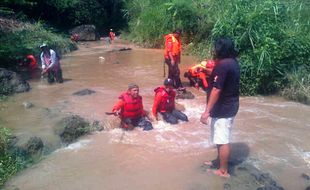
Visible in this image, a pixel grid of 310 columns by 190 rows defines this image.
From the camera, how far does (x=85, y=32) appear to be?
22.5m

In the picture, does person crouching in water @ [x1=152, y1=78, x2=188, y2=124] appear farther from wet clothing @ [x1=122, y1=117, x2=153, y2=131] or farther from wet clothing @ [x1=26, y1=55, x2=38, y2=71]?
wet clothing @ [x1=26, y1=55, x2=38, y2=71]

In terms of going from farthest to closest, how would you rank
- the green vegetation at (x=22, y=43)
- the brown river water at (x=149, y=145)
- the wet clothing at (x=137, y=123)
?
the green vegetation at (x=22, y=43), the wet clothing at (x=137, y=123), the brown river water at (x=149, y=145)

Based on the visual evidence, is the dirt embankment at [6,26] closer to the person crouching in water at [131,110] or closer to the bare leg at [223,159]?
the person crouching in water at [131,110]

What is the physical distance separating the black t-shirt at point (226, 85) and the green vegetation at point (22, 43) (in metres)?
8.64

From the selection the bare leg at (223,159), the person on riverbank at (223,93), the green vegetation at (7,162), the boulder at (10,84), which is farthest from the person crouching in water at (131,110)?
the boulder at (10,84)

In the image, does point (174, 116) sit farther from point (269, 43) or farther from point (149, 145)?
point (269, 43)

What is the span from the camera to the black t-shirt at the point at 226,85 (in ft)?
17.8

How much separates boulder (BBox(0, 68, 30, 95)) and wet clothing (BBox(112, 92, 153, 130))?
3.96 m

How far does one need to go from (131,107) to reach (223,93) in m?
2.93

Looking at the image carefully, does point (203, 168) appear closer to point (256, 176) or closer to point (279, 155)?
point (256, 176)

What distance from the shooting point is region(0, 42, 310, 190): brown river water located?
20.1ft

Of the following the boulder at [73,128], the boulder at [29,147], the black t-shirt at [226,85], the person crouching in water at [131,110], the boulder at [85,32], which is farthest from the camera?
the boulder at [85,32]

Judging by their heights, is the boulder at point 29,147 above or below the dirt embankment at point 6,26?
below

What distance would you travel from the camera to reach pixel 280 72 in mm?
10617
